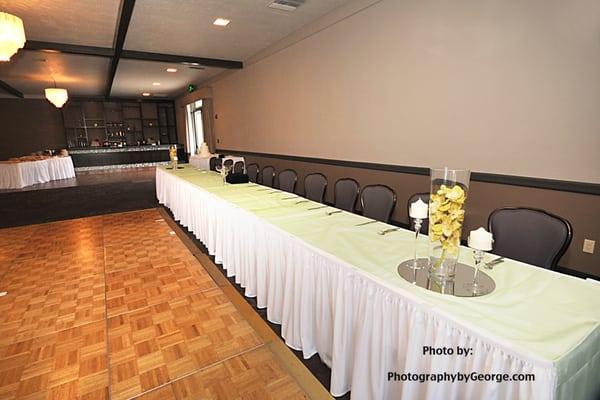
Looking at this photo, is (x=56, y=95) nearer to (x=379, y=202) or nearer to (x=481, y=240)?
(x=379, y=202)

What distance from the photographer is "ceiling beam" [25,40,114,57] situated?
508cm

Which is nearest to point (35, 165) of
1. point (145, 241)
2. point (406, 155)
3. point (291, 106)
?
point (145, 241)

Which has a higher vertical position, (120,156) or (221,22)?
(221,22)

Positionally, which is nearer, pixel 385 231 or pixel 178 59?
pixel 385 231

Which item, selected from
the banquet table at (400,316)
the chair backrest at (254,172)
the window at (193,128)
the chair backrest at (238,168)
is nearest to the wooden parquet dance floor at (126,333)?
the banquet table at (400,316)

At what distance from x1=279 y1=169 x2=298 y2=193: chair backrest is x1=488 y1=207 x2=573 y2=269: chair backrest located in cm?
247

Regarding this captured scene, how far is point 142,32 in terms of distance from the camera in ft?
16.0

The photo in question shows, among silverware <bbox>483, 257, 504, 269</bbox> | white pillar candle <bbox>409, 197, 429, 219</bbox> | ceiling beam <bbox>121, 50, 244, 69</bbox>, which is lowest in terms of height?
silverware <bbox>483, 257, 504, 269</bbox>

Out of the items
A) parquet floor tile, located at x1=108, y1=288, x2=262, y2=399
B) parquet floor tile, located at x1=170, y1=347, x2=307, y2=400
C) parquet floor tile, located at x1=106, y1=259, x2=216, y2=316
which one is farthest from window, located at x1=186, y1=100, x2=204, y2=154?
parquet floor tile, located at x1=170, y1=347, x2=307, y2=400

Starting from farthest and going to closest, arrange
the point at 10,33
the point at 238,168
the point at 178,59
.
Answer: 1. the point at 178,59
2. the point at 238,168
3. the point at 10,33

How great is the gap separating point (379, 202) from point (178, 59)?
564 centimetres

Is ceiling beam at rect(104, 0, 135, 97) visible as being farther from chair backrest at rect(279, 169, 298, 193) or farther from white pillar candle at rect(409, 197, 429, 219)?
white pillar candle at rect(409, 197, 429, 219)

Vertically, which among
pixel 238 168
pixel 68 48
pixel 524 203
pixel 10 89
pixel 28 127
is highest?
pixel 10 89

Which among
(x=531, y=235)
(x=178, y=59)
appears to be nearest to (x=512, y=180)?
(x=531, y=235)
